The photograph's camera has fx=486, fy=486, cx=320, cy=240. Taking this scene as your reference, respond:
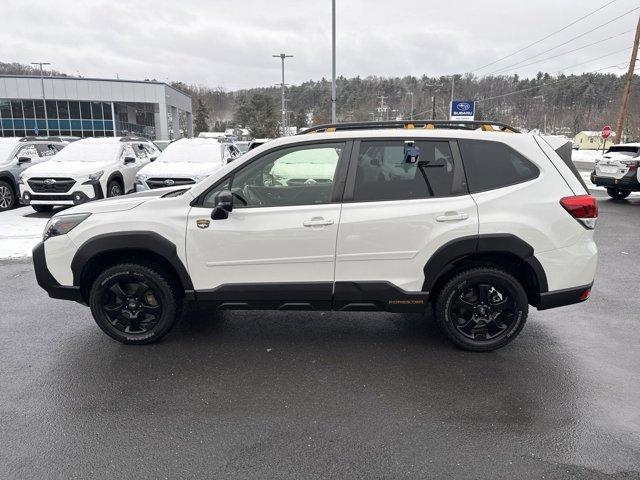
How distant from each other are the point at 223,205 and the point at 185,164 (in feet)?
26.2

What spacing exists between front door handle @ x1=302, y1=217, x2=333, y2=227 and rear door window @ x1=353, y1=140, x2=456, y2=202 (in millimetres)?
295

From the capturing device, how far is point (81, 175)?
10547mm

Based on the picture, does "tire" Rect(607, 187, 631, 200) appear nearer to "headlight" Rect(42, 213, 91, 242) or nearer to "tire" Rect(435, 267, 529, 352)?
"tire" Rect(435, 267, 529, 352)

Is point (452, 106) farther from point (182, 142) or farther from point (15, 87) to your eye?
point (15, 87)

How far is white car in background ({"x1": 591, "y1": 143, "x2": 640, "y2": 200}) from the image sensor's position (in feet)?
43.7

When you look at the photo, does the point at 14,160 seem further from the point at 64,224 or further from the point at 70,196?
the point at 64,224

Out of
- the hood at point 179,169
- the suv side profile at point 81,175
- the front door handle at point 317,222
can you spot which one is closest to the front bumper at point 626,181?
the hood at point 179,169

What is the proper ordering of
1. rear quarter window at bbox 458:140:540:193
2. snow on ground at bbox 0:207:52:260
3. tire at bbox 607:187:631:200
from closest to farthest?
rear quarter window at bbox 458:140:540:193 < snow on ground at bbox 0:207:52:260 < tire at bbox 607:187:631:200

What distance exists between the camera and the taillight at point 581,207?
3.79 meters

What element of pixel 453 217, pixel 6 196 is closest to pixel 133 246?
pixel 453 217

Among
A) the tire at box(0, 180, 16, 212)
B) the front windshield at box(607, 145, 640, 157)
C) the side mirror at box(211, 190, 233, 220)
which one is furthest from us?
the front windshield at box(607, 145, 640, 157)

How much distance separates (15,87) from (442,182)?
206 feet

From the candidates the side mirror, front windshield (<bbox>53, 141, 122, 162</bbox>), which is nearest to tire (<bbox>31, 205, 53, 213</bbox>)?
front windshield (<bbox>53, 141, 122, 162</bbox>)

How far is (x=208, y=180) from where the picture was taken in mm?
4016
